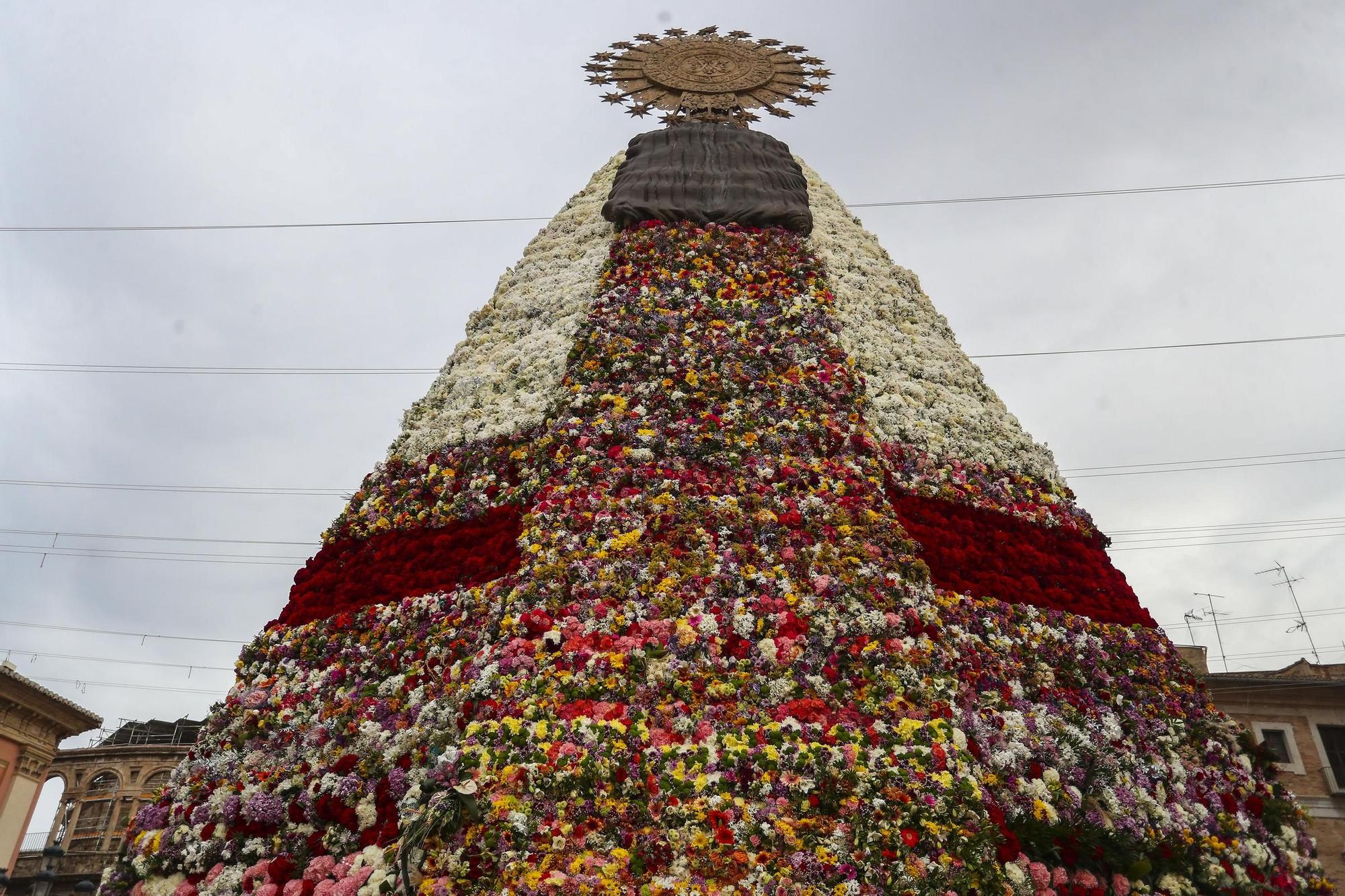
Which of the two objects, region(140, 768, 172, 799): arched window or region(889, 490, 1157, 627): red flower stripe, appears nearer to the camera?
region(889, 490, 1157, 627): red flower stripe

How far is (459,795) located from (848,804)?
2245 millimetres

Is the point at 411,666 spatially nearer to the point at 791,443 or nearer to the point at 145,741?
the point at 791,443

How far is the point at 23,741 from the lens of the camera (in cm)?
2191

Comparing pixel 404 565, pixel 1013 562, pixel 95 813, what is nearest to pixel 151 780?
pixel 95 813

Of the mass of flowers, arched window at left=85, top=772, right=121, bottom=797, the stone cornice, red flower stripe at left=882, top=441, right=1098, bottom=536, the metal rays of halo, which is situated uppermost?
the metal rays of halo

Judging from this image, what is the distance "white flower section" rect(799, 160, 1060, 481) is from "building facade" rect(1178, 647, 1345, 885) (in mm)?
14226

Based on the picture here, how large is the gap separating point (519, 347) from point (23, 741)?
1920 cm

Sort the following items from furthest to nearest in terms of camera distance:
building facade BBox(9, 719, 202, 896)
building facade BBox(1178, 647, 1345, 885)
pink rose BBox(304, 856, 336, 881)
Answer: building facade BBox(9, 719, 202, 896) → building facade BBox(1178, 647, 1345, 885) → pink rose BBox(304, 856, 336, 881)

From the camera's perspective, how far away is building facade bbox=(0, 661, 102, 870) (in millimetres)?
21312

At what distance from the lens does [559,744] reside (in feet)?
19.3

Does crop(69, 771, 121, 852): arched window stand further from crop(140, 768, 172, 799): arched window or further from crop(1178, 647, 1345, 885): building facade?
crop(1178, 647, 1345, 885): building facade

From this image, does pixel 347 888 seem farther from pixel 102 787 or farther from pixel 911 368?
pixel 102 787

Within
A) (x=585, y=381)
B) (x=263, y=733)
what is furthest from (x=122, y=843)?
(x=585, y=381)

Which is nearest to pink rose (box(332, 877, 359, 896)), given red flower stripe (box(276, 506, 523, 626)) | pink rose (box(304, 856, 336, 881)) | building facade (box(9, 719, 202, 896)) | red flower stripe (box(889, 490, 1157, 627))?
pink rose (box(304, 856, 336, 881))
